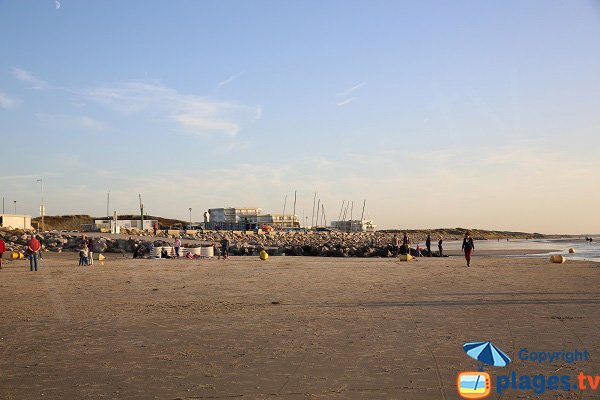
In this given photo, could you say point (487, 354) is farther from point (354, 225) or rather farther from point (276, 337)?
point (354, 225)

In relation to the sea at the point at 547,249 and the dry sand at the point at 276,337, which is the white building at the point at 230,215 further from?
the dry sand at the point at 276,337

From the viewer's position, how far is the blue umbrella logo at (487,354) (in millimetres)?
7688

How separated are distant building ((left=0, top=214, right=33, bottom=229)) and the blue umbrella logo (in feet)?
208

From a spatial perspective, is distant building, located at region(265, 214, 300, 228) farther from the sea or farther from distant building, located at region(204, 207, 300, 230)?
the sea

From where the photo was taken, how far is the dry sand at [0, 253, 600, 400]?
6.82 m

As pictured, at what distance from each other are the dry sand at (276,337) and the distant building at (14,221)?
172 feet

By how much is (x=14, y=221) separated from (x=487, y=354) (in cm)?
7022

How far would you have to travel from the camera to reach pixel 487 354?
8.07m

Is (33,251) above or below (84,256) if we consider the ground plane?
above

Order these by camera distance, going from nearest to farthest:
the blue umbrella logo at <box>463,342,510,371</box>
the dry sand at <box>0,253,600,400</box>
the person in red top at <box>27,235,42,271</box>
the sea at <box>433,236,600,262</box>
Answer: the dry sand at <box>0,253,600,400</box> < the blue umbrella logo at <box>463,342,510,371</box> < the person in red top at <box>27,235,42,271</box> < the sea at <box>433,236,600,262</box>

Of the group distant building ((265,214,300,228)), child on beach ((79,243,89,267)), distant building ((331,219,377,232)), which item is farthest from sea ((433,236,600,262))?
distant building ((331,219,377,232))

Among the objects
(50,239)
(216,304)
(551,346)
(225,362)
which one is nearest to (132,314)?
(216,304)

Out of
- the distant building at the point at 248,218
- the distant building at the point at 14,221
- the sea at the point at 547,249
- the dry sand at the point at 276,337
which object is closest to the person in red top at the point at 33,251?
the dry sand at the point at 276,337

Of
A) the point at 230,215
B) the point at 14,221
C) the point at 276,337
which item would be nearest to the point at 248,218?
the point at 230,215
